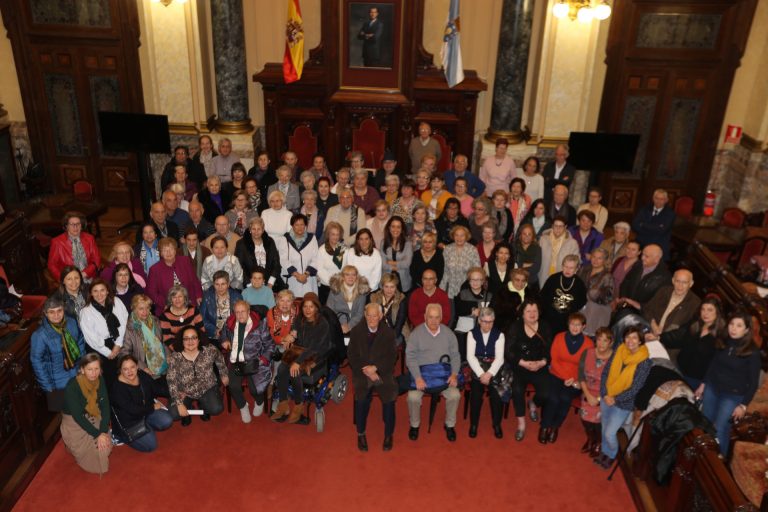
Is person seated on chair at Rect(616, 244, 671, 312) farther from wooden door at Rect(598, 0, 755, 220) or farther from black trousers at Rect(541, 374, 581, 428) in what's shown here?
wooden door at Rect(598, 0, 755, 220)

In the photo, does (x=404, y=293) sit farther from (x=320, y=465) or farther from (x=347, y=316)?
(x=320, y=465)

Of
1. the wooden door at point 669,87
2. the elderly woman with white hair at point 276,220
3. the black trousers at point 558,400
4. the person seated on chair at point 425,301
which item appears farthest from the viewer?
the wooden door at point 669,87

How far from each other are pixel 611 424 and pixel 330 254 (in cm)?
331

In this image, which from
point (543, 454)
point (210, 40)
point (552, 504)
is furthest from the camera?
point (210, 40)

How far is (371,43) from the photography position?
36.0 feet

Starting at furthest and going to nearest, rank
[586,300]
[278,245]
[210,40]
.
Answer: [210,40] → [278,245] → [586,300]

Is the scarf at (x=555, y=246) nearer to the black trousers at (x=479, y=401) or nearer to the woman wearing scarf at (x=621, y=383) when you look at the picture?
the woman wearing scarf at (x=621, y=383)

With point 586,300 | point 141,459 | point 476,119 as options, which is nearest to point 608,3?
point 476,119

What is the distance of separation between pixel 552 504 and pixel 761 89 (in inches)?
311

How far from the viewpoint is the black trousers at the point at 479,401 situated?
271 inches

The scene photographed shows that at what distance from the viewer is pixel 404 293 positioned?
310 inches

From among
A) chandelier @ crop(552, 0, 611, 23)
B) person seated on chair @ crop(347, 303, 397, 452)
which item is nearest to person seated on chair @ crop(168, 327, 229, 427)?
person seated on chair @ crop(347, 303, 397, 452)

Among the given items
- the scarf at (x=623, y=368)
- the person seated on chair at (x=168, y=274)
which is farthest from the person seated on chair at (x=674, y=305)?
the person seated on chair at (x=168, y=274)

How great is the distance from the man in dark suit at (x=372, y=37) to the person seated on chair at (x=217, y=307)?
211 inches
